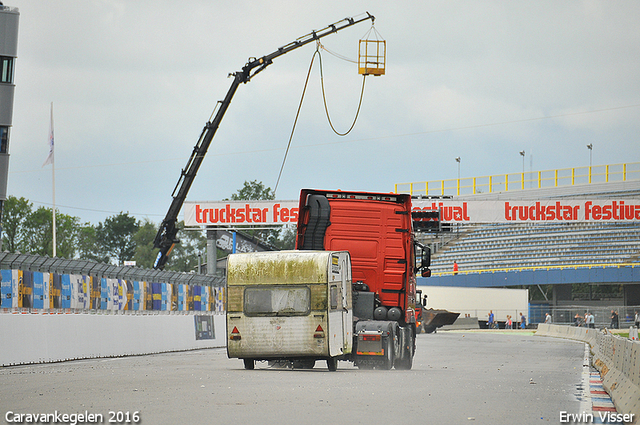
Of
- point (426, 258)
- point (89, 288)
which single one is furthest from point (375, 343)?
point (89, 288)

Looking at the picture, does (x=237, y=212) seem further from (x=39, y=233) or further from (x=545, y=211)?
(x=39, y=233)

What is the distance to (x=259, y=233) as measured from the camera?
120562mm

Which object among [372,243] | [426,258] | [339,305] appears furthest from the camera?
[426,258]

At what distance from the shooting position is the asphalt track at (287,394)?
9.43 m

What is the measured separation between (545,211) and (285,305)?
126 feet

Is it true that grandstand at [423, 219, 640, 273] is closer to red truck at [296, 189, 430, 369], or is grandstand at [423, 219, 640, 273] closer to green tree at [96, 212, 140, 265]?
red truck at [296, 189, 430, 369]

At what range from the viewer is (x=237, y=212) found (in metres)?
52.8

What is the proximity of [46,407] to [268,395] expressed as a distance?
2.91 metres

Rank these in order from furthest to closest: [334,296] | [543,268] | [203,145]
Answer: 1. [543,268]
2. [203,145]
3. [334,296]

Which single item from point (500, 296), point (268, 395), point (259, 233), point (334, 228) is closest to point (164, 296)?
point (334, 228)

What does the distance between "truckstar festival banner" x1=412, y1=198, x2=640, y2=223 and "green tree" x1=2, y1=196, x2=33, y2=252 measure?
7239 centimetres

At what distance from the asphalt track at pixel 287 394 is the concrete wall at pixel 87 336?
2.33 feet

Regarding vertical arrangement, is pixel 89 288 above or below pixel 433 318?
above

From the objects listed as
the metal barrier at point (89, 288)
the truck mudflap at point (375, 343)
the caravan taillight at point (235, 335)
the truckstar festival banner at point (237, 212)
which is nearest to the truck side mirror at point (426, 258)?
the truck mudflap at point (375, 343)
